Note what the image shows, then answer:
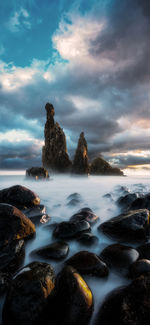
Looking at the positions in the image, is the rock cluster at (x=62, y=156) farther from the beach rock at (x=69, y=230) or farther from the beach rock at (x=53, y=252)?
the beach rock at (x=53, y=252)

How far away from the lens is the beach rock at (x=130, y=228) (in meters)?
2.88

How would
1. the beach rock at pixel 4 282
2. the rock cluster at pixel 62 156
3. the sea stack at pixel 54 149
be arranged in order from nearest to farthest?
the beach rock at pixel 4 282, the rock cluster at pixel 62 156, the sea stack at pixel 54 149

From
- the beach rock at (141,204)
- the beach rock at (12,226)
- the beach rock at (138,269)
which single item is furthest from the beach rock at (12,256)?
the beach rock at (141,204)

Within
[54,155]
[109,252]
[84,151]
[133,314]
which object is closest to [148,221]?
[109,252]

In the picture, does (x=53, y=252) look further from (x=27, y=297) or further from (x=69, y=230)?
(x=27, y=297)

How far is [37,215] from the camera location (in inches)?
159

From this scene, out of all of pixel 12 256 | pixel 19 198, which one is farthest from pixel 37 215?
pixel 12 256

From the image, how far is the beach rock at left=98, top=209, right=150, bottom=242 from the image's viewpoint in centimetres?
288

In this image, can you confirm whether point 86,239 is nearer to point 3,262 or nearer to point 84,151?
point 3,262

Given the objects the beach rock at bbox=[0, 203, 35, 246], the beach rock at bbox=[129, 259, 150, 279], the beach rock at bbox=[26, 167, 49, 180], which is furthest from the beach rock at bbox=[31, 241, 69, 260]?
the beach rock at bbox=[26, 167, 49, 180]

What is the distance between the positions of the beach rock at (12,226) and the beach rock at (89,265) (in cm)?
119

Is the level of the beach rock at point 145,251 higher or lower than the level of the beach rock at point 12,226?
lower

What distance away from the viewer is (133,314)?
4.45ft

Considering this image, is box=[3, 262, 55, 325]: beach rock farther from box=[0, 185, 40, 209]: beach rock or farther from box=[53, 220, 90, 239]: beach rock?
box=[0, 185, 40, 209]: beach rock
